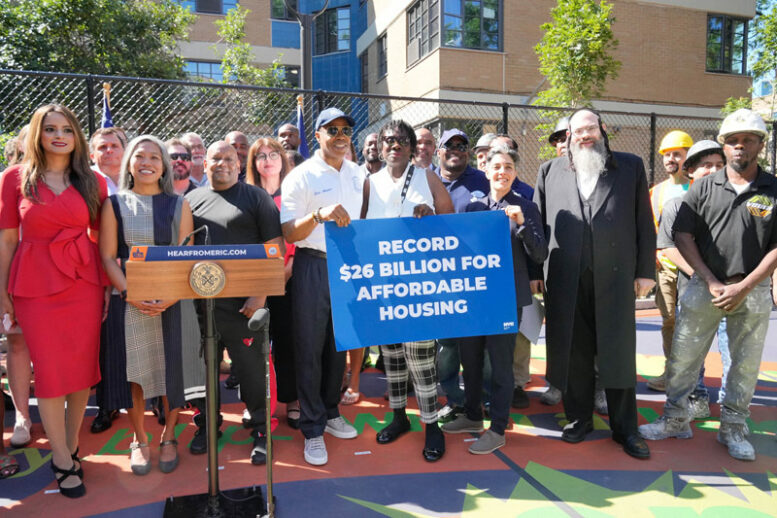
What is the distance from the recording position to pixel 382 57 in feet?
69.8

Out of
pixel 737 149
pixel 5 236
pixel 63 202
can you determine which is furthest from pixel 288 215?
pixel 737 149

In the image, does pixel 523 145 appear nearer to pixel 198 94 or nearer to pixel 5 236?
pixel 198 94

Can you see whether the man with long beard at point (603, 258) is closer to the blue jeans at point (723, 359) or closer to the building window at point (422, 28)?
the blue jeans at point (723, 359)

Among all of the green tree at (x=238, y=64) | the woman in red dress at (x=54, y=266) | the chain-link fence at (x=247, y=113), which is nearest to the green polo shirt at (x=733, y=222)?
the chain-link fence at (x=247, y=113)

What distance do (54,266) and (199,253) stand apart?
1.28 m

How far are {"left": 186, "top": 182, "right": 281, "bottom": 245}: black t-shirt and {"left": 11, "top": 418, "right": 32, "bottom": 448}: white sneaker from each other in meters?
1.87

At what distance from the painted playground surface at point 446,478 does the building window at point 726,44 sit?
18154 millimetres

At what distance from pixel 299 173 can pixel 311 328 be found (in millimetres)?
1048

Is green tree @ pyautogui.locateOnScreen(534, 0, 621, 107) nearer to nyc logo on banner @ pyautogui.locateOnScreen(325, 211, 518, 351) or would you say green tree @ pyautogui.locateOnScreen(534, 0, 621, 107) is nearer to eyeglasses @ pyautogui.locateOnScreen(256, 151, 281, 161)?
eyeglasses @ pyautogui.locateOnScreen(256, 151, 281, 161)

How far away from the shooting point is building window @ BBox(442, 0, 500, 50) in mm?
15758

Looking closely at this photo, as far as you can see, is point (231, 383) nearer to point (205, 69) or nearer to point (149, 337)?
point (149, 337)

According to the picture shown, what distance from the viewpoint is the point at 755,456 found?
12.2 ft

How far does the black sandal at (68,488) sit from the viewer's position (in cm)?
320

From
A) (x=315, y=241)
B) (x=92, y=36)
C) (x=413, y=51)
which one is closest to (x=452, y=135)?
(x=315, y=241)
